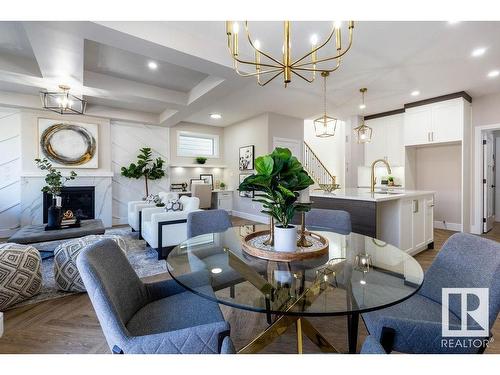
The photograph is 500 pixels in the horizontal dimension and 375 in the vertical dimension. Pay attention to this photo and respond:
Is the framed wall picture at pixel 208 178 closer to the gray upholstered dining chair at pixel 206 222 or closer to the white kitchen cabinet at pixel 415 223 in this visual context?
the gray upholstered dining chair at pixel 206 222

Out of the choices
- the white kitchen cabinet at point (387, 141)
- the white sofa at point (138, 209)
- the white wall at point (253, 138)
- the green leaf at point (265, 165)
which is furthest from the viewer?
the white wall at point (253, 138)

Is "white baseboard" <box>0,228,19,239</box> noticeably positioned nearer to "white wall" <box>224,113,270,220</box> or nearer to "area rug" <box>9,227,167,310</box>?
"area rug" <box>9,227,167,310</box>

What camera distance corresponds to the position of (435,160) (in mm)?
5254

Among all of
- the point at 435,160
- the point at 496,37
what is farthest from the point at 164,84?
the point at 435,160

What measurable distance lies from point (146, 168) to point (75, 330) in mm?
4615

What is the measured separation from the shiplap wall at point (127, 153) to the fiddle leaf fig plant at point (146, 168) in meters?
0.15

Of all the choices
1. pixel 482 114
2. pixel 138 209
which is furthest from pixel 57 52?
pixel 482 114

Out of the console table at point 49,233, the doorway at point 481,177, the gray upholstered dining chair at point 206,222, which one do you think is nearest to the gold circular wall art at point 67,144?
the console table at point 49,233

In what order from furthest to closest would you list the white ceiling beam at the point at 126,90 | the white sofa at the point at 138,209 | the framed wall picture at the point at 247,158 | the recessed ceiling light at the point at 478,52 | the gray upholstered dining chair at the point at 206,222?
the framed wall picture at the point at 247,158 → the white sofa at the point at 138,209 → the white ceiling beam at the point at 126,90 → the recessed ceiling light at the point at 478,52 → the gray upholstered dining chair at the point at 206,222

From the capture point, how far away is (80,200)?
5066mm

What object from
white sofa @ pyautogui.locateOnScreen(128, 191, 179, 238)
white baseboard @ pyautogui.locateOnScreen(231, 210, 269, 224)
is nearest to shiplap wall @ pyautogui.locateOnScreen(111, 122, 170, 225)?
white sofa @ pyautogui.locateOnScreen(128, 191, 179, 238)

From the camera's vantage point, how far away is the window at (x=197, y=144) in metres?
6.59

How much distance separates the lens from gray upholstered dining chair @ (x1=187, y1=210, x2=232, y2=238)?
2.17 metres
